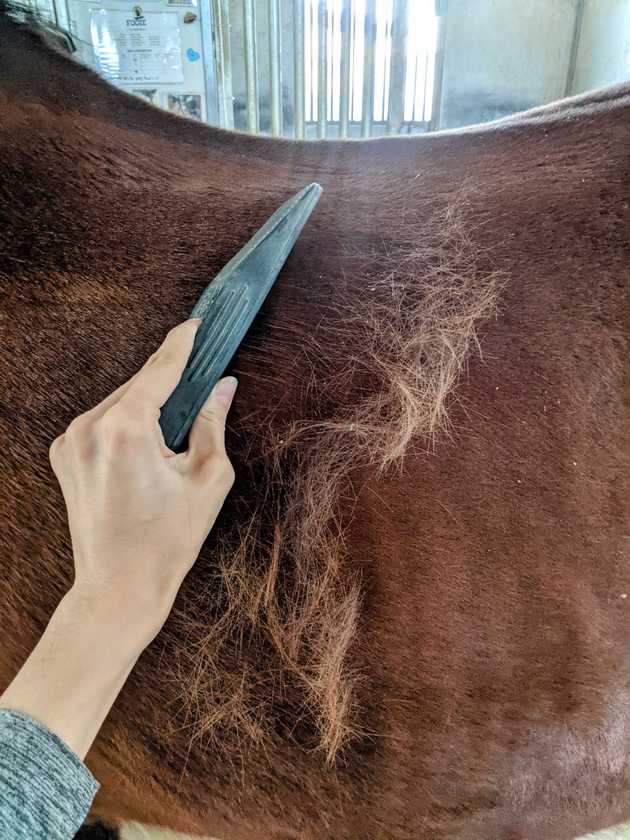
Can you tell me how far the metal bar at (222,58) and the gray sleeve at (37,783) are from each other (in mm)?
1771

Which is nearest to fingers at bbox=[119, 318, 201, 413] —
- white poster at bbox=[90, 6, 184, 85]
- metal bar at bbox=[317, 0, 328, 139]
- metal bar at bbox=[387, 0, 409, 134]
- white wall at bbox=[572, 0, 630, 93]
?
white poster at bbox=[90, 6, 184, 85]

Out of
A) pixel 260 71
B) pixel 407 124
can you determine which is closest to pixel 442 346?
pixel 407 124

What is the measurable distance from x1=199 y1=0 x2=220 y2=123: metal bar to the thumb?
63.1 inches

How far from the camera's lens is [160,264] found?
483mm

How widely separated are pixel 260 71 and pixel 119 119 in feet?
6.77

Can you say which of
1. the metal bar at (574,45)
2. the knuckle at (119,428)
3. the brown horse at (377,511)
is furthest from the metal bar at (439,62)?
the knuckle at (119,428)

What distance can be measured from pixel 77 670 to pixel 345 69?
221 centimetres

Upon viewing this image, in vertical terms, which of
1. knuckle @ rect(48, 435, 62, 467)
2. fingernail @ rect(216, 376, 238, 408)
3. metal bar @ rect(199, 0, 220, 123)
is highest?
metal bar @ rect(199, 0, 220, 123)

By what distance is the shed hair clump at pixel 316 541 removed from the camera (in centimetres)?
44

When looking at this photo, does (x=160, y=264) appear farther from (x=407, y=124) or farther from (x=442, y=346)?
(x=407, y=124)

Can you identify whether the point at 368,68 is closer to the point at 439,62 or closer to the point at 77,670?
the point at 439,62

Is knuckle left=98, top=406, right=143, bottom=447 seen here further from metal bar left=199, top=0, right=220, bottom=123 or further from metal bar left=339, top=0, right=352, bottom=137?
metal bar left=339, top=0, right=352, bottom=137

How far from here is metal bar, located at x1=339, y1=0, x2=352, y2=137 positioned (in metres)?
1.97

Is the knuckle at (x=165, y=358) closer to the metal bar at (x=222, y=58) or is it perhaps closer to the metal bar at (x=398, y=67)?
the metal bar at (x=222, y=58)
